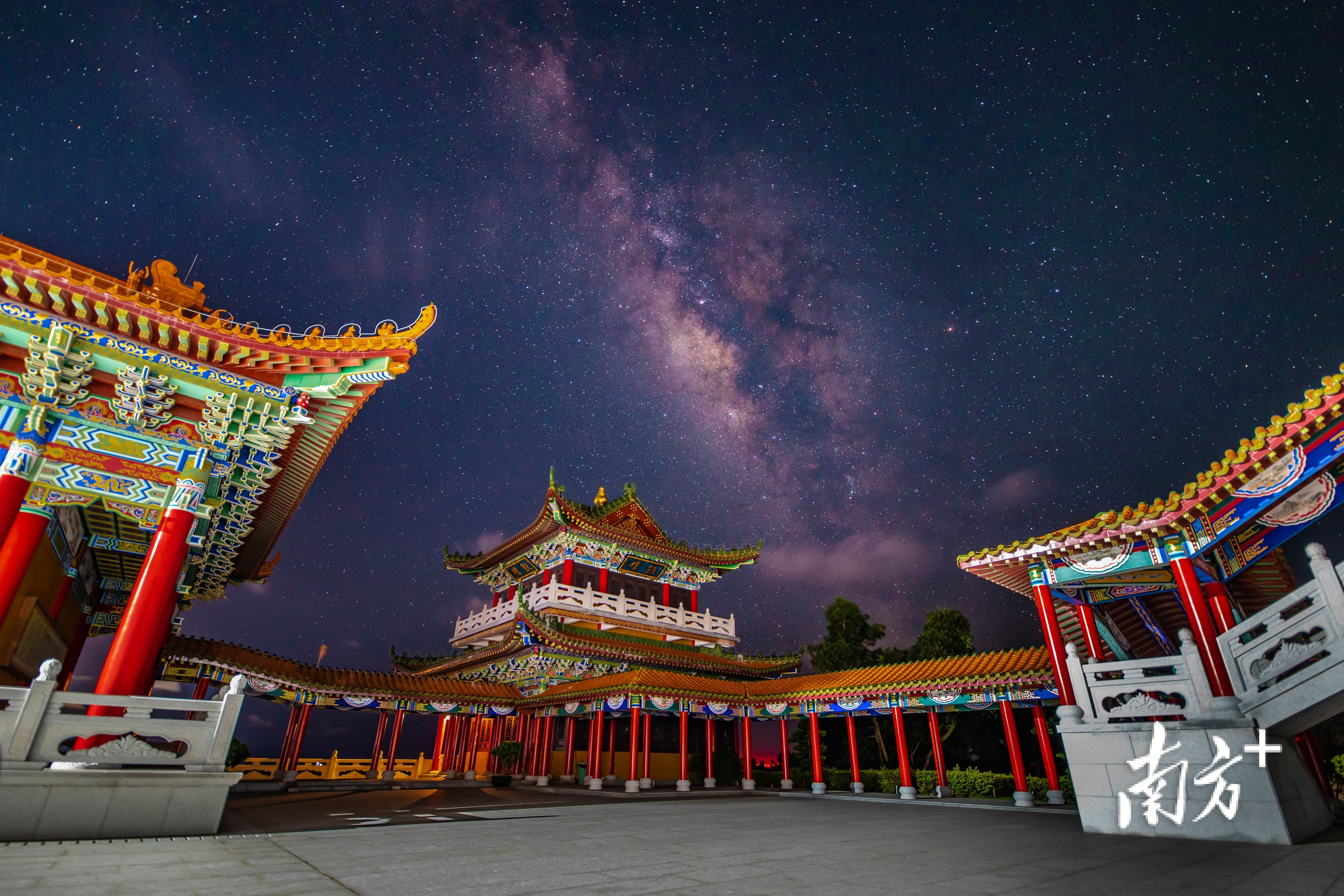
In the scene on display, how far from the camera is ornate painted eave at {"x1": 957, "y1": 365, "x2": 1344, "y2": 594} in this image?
848 centimetres

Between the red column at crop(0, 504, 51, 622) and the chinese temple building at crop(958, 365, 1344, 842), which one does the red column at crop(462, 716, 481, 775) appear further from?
the chinese temple building at crop(958, 365, 1344, 842)

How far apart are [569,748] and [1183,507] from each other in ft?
66.9

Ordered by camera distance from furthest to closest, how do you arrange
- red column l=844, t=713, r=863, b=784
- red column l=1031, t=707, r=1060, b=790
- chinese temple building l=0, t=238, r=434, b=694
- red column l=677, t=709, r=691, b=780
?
red column l=677, t=709, r=691, b=780 < red column l=844, t=713, r=863, b=784 < red column l=1031, t=707, r=1060, b=790 < chinese temple building l=0, t=238, r=434, b=694

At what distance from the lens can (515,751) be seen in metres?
21.5

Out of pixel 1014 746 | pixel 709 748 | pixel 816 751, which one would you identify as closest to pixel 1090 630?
pixel 1014 746

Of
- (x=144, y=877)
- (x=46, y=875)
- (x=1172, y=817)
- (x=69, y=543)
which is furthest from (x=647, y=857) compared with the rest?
(x=69, y=543)

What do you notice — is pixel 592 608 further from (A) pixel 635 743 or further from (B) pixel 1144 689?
(B) pixel 1144 689

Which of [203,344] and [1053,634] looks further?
[1053,634]

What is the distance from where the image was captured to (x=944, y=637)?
26.4 metres

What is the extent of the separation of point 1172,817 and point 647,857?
6340mm

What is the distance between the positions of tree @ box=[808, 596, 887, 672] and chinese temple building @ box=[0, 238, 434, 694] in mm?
25126

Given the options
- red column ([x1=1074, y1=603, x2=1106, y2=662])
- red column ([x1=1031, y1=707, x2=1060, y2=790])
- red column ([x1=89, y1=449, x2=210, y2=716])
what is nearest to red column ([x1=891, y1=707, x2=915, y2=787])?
red column ([x1=1031, y1=707, x2=1060, y2=790])

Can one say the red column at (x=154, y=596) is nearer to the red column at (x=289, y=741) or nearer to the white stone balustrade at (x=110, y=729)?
the white stone balustrade at (x=110, y=729)

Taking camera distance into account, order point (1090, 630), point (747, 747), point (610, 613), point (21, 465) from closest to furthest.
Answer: point (21, 465) < point (1090, 630) < point (747, 747) < point (610, 613)
